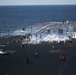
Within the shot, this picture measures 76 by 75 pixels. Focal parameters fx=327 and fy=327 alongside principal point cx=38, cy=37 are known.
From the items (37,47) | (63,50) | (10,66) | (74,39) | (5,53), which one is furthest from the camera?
(74,39)

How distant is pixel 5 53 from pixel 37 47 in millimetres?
10913

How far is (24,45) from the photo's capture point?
7556 centimetres

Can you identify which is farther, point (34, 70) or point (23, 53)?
point (23, 53)

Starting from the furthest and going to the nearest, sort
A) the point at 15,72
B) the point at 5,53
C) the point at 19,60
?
the point at 5,53, the point at 19,60, the point at 15,72

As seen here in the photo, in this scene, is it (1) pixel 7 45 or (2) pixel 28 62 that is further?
(1) pixel 7 45

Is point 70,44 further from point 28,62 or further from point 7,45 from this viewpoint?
point 28,62

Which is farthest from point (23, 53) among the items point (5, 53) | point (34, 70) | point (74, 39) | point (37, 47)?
point (74, 39)

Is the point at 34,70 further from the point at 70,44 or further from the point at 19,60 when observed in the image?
the point at 70,44

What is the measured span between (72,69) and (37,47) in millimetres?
23533

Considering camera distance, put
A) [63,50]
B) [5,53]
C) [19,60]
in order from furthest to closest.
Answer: [63,50] → [5,53] → [19,60]

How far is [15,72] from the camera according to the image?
48.4 m

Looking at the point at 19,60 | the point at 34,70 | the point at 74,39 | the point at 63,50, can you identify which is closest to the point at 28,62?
the point at 19,60

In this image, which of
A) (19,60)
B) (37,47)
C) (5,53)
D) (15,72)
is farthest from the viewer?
(37,47)

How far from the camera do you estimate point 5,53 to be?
2514 inches
